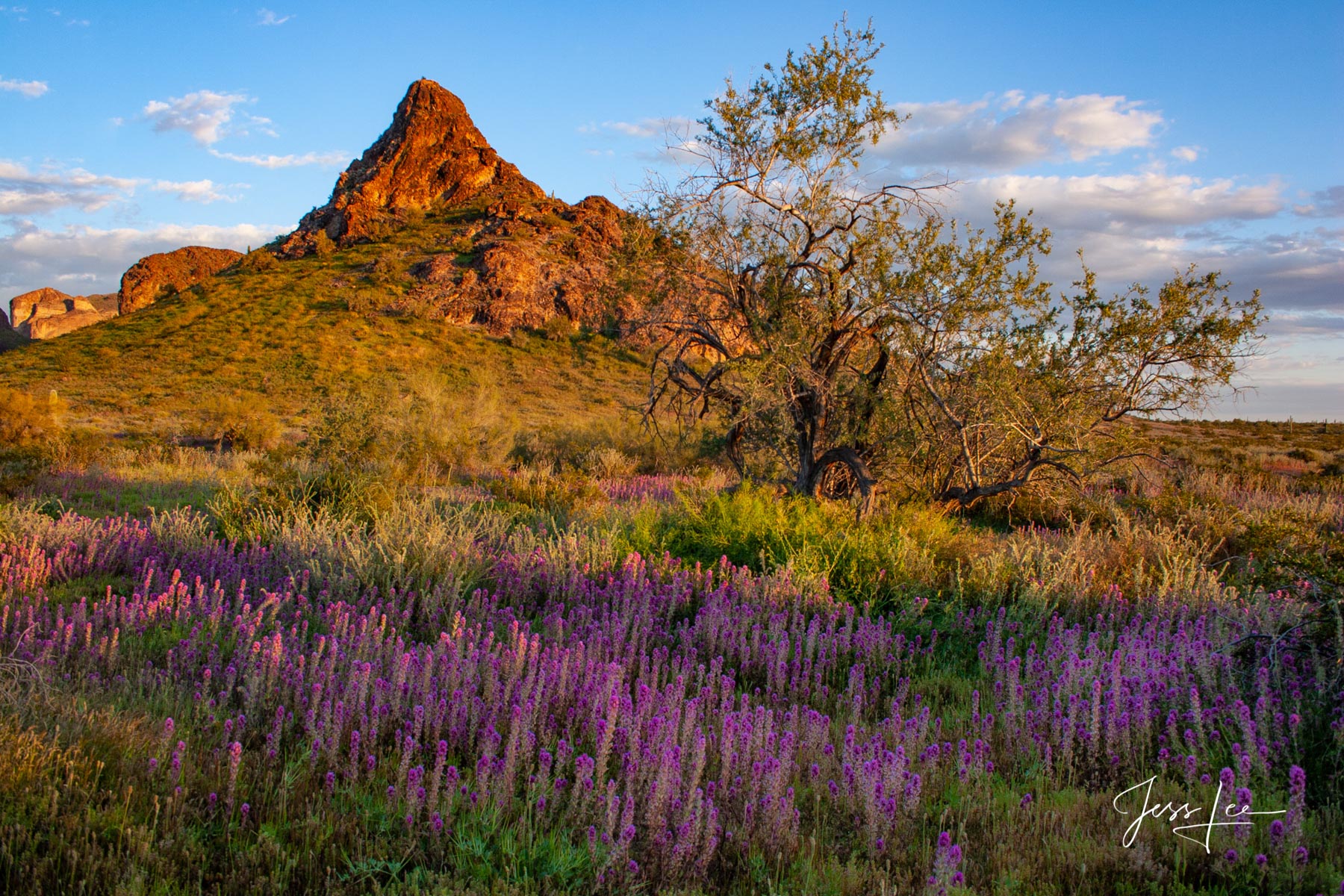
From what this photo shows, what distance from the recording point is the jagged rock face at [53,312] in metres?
54.3

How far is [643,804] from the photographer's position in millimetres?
2623

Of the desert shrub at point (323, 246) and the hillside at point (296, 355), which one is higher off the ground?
the desert shrub at point (323, 246)

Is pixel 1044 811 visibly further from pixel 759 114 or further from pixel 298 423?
pixel 298 423

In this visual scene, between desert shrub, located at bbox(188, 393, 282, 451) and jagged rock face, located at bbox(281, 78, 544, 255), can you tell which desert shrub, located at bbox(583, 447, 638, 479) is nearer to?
desert shrub, located at bbox(188, 393, 282, 451)

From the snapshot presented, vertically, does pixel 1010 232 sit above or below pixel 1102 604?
above

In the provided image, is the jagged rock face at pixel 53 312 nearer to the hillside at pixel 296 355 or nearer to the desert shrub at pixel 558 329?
the hillside at pixel 296 355

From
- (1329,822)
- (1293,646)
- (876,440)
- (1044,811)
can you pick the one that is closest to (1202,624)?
(1293,646)

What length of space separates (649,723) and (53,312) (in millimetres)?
73974

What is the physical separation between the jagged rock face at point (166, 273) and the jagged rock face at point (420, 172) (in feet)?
22.1

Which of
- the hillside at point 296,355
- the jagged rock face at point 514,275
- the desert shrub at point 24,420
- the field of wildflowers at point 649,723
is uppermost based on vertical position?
the jagged rock face at point 514,275

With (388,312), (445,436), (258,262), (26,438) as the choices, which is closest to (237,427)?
(26,438)

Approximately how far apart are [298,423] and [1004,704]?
90.5 feet

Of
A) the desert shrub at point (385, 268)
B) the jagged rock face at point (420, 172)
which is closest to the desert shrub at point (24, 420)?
the desert shrub at point (385, 268)
